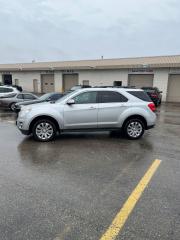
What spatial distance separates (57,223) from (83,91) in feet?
15.7

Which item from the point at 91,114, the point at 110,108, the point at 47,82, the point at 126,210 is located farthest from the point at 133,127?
the point at 47,82

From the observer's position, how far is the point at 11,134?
7.77 metres

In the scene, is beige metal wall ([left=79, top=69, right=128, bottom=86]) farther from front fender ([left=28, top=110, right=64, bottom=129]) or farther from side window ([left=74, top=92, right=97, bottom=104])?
front fender ([left=28, top=110, right=64, bottom=129])

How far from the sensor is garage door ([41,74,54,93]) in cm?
3209

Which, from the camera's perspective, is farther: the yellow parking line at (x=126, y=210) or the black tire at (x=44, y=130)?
the black tire at (x=44, y=130)

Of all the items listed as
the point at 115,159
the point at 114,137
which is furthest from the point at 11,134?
the point at 115,159

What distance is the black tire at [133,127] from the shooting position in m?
7.19

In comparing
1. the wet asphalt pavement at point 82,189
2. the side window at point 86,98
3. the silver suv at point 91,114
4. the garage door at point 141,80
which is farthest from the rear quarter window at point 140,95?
the garage door at point 141,80

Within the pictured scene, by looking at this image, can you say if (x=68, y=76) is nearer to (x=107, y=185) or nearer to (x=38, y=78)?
(x=38, y=78)

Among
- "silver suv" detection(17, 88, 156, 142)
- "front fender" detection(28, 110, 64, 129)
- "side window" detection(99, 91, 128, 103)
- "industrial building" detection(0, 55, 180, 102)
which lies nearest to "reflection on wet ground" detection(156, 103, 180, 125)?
→ "silver suv" detection(17, 88, 156, 142)

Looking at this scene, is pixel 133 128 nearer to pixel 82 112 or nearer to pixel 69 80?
pixel 82 112

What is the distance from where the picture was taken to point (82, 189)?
3.77 metres

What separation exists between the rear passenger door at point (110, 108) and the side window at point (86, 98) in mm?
206

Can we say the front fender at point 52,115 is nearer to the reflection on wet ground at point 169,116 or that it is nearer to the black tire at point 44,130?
the black tire at point 44,130
